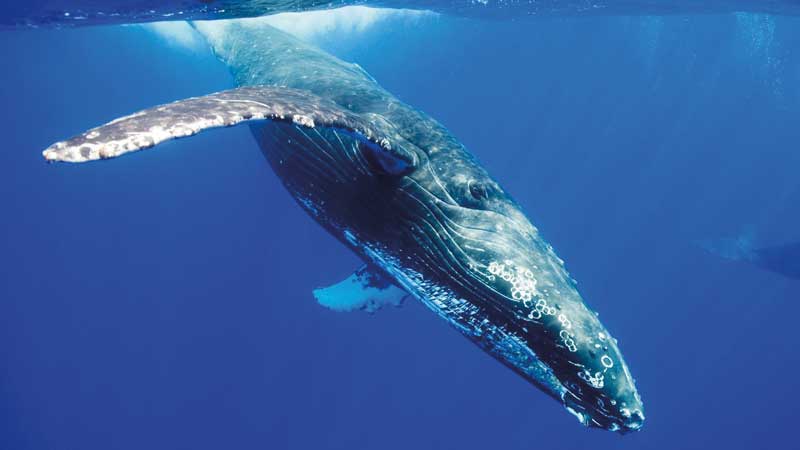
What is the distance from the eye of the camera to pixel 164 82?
50.1 meters

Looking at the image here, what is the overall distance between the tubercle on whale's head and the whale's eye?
0.20m

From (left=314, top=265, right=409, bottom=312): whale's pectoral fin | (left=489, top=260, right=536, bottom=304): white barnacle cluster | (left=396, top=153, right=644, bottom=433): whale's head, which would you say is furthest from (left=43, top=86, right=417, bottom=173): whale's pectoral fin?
(left=314, top=265, right=409, bottom=312): whale's pectoral fin

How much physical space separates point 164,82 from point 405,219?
2169 inches

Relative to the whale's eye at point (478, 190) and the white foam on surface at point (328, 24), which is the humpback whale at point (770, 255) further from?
the whale's eye at point (478, 190)

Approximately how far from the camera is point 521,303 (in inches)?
116

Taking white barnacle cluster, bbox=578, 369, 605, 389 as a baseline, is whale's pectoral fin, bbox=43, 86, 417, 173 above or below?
above

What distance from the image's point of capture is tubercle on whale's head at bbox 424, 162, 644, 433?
105 inches

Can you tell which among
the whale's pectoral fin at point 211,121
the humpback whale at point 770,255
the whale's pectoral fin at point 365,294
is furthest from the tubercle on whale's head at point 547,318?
the humpback whale at point 770,255

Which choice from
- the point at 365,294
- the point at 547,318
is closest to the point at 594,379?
the point at 547,318

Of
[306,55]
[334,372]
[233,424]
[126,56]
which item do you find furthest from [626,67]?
[306,55]

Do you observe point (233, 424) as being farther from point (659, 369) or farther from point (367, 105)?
point (659, 369)

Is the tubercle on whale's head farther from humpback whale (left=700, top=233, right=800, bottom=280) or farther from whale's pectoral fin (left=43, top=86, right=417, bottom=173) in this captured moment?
humpback whale (left=700, top=233, right=800, bottom=280)

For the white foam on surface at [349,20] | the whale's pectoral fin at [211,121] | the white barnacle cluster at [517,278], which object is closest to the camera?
the whale's pectoral fin at [211,121]

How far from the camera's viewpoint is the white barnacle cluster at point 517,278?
116 inches
